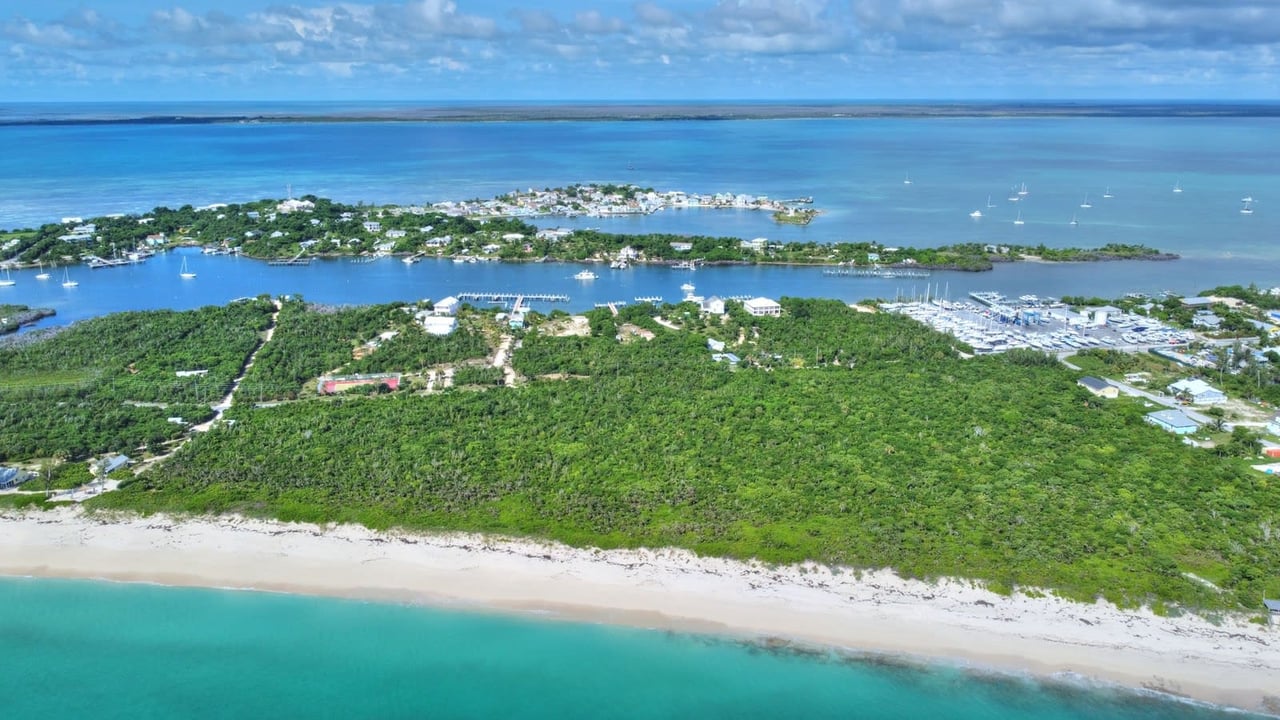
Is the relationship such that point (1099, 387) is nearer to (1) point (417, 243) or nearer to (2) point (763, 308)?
(2) point (763, 308)

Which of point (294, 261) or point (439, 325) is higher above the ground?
point (294, 261)

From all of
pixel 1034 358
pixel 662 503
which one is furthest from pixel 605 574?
Result: pixel 1034 358

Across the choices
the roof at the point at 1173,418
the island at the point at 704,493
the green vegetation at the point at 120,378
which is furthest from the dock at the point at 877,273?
the green vegetation at the point at 120,378

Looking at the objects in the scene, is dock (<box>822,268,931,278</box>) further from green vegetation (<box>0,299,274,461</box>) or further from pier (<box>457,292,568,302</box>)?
green vegetation (<box>0,299,274,461</box>)

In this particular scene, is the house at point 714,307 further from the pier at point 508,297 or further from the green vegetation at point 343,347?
the green vegetation at point 343,347

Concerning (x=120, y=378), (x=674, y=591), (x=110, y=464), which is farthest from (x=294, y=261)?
(x=674, y=591)

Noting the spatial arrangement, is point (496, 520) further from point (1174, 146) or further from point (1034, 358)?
point (1174, 146)

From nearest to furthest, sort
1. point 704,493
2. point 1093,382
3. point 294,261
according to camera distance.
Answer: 1. point 704,493
2. point 1093,382
3. point 294,261

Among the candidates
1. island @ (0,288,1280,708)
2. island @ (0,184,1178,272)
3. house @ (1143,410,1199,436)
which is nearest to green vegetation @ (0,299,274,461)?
Answer: island @ (0,288,1280,708)
